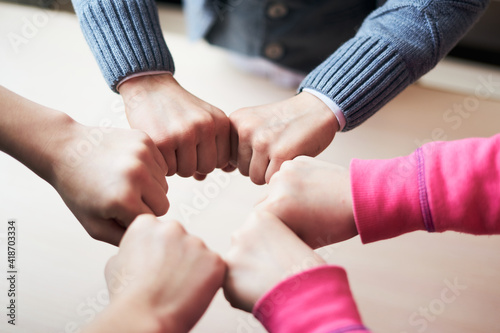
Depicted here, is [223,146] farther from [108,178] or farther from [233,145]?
[108,178]

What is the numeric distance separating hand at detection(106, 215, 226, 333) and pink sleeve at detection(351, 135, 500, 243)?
158 mm

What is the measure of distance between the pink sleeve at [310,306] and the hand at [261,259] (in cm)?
1

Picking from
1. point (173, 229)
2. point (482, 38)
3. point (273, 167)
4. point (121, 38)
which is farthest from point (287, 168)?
point (482, 38)

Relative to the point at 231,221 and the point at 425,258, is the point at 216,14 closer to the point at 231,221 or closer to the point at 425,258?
the point at 231,221

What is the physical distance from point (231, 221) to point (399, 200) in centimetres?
23

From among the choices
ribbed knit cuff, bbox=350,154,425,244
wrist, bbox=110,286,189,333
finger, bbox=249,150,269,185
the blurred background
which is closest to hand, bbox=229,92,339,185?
finger, bbox=249,150,269,185

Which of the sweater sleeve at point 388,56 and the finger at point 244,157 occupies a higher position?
the sweater sleeve at point 388,56

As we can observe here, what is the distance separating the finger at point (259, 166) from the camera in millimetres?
572

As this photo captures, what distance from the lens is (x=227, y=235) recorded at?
604 millimetres

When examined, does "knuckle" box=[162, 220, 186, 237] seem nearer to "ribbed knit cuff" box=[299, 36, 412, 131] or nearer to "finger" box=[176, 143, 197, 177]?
"finger" box=[176, 143, 197, 177]

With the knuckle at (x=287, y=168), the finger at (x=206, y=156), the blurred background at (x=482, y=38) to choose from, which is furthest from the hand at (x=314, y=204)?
the blurred background at (x=482, y=38)

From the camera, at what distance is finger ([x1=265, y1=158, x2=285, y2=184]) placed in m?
0.56

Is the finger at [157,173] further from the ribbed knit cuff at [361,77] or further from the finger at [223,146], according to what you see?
the ribbed knit cuff at [361,77]

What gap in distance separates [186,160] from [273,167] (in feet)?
0.34
